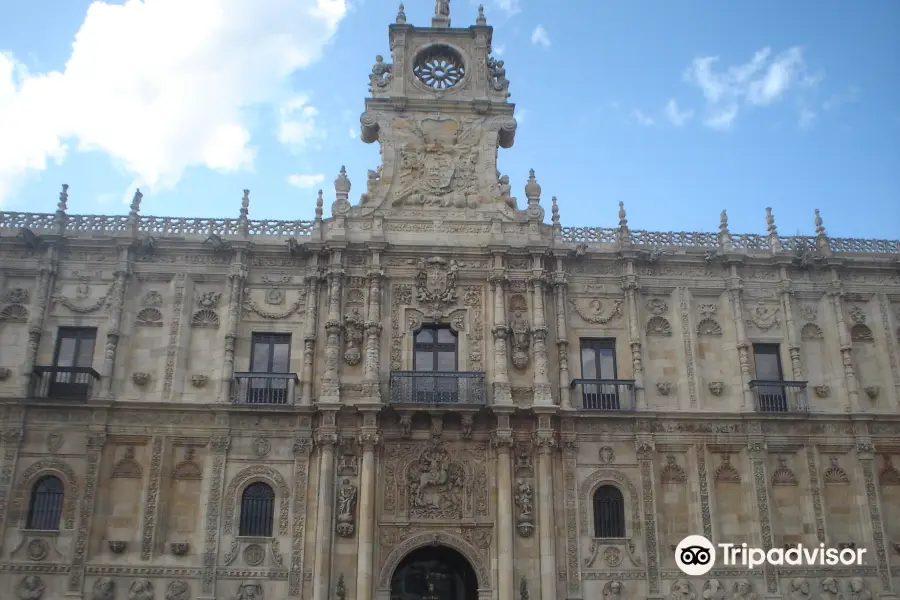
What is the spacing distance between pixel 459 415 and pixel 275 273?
23.1 ft

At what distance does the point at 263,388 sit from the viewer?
23.0 metres

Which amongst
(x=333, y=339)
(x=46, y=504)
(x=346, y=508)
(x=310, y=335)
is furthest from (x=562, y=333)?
(x=46, y=504)

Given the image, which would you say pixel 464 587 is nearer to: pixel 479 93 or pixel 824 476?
pixel 824 476

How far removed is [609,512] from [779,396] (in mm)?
6186

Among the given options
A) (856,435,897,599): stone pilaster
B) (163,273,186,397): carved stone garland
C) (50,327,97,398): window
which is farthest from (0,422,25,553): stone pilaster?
(856,435,897,599): stone pilaster

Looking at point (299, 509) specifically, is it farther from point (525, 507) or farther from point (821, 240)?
point (821, 240)

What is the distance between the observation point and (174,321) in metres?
23.8

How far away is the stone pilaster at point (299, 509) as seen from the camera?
21297mm

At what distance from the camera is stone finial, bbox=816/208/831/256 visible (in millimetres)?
25641

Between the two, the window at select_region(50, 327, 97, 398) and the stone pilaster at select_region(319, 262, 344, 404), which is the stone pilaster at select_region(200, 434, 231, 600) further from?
the window at select_region(50, 327, 97, 398)

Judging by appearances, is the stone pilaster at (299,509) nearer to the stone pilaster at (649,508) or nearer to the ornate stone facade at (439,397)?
the ornate stone facade at (439,397)

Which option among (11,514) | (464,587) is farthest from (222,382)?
(464,587)

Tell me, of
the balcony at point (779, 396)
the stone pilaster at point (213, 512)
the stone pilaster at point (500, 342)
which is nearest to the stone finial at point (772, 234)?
the balcony at point (779, 396)

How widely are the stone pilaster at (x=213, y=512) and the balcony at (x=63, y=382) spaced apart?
3.77 m
